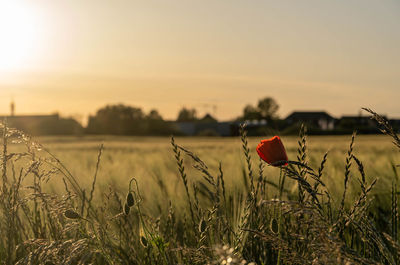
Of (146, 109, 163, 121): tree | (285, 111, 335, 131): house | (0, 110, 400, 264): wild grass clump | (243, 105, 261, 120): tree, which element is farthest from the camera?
(243, 105, 261, 120): tree

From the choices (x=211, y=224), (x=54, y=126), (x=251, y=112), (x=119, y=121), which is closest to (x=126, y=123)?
(x=119, y=121)

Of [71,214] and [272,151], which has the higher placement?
[272,151]

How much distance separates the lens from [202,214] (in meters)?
1.25

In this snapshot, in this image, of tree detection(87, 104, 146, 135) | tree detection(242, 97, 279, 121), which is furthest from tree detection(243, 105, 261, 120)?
tree detection(87, 104, 146, 135)

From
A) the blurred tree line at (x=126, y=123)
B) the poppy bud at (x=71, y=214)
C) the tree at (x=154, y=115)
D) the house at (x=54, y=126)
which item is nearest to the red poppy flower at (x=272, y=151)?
the poppy bud at (x=71, y=214)

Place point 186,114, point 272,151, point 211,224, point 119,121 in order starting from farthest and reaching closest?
point 186,114, point 119,121, point 211,224, point 272,151

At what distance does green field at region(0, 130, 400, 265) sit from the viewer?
1.09m

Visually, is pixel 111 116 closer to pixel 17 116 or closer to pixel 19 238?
pixel 17 116

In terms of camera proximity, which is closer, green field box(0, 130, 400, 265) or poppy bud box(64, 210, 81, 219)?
green field box(0, 130, 400, 265)

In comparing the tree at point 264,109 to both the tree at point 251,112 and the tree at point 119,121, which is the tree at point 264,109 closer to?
the tree at point 251,112

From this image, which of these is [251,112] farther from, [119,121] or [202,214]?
[202,214]

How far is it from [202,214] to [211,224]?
0.61 feet

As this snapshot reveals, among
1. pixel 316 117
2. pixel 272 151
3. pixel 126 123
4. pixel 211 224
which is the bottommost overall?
pixel 211 224

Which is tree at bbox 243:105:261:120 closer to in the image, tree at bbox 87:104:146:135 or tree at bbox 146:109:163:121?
tree at bbox 146:109:163:121
